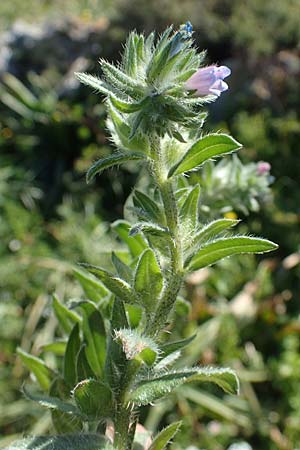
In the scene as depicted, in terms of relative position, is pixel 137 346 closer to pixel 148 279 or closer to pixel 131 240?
pixel 148 279

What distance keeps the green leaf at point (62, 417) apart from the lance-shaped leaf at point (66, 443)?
0.24ft

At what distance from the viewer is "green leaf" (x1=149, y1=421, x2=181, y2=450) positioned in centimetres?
80

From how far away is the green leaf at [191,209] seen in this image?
85 cm

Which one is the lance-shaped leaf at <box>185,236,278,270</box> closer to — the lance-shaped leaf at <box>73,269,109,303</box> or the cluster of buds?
the cluster of buds

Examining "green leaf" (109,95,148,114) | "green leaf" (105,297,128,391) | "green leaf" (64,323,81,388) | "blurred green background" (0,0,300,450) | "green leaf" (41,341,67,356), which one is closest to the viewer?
"green leaf" (109,95,148,114)

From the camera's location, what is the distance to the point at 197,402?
2.84 m

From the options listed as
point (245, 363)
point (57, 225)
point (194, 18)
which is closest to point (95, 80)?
point (245, 363)

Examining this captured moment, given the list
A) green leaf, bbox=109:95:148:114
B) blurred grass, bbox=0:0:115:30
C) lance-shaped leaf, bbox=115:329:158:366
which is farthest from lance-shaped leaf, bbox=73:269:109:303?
blurred grass, bbox=0:0:115:30

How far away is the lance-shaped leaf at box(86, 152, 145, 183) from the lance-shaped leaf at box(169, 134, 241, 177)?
52 millimetres

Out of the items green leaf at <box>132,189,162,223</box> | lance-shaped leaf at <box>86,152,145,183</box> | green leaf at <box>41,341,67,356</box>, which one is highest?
lance-shaped leaf at <box>86,152,145,183</box>

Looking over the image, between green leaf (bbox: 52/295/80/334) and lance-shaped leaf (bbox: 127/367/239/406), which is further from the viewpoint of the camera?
green leaf (bbox: 52/295/80/334)

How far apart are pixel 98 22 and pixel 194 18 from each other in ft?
3.49

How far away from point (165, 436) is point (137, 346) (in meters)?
Answer: 0.15

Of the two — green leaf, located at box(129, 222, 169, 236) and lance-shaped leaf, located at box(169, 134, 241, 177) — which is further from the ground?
lance-shaped leaf, located at box(169, 134, 241, 177)
